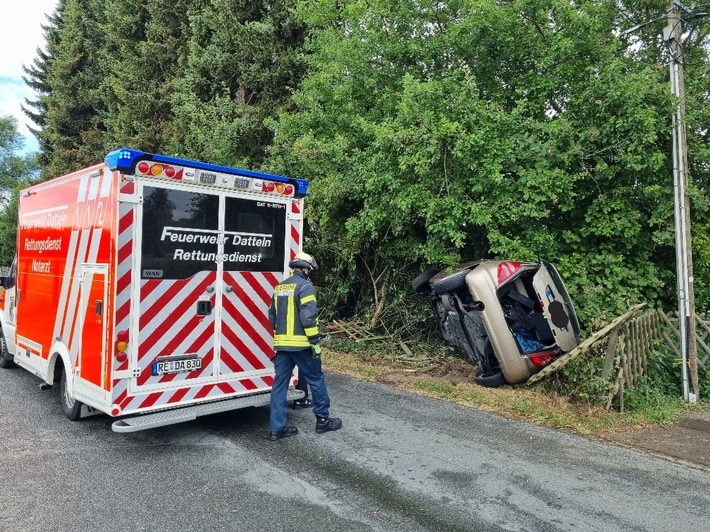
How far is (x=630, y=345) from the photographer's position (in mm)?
7027

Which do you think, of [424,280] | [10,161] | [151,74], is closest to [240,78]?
[151,74]

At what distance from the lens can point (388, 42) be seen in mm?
10070

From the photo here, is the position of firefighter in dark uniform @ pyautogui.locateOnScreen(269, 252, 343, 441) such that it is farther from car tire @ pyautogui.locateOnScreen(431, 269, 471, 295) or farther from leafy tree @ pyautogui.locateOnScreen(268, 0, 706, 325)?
leafy tree @ pyautogui.locateOnScreen(268, 0, 706, 325)

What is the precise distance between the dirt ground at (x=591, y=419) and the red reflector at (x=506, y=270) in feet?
5.20

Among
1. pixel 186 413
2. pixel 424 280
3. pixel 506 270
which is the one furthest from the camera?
pixel 424 280

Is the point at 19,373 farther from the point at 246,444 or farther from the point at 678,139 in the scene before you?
the point at 678,139

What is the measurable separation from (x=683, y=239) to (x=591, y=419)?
10.1ft

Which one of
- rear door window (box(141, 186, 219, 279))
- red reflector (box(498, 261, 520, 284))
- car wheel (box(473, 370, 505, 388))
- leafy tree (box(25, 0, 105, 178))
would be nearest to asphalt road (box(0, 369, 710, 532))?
car wheel (box(473, 370, 505, 388))

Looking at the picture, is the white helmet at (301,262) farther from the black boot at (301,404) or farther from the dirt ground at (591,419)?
the dirt ground at (591,419)

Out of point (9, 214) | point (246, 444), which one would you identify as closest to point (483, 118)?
point (246, 444)

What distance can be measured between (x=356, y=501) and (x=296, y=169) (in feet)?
30.8

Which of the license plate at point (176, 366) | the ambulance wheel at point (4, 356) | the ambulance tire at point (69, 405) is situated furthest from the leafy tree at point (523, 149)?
the ambulance wheel at point (4, 356)

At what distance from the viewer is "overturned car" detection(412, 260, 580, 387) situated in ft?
24.1

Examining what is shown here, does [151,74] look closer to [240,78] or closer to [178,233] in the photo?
[240,78]
